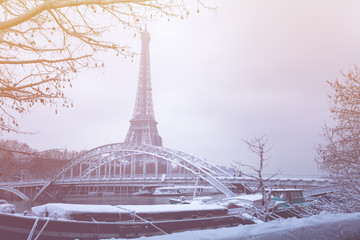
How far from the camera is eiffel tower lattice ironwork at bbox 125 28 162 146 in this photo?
69.9 metres

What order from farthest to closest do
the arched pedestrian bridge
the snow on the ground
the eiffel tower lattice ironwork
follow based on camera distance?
the eiffel tower lattice ironwork, the arched pedestrian bridge, the snow on the ground

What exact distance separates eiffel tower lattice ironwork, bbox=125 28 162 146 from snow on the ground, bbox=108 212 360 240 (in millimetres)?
64233

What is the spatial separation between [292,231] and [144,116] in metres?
71.2

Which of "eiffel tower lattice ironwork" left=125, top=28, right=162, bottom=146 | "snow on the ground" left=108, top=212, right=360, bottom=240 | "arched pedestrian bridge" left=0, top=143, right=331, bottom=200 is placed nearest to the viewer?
"snow on the ground" left=108, top=212, right=360, bottom=240

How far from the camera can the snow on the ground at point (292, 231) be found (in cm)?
227

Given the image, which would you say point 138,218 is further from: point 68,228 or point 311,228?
point 311,228

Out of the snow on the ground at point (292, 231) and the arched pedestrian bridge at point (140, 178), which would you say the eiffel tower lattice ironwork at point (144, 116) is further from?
the snow on the ground at point (292, 231)

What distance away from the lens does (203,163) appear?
45.6 m

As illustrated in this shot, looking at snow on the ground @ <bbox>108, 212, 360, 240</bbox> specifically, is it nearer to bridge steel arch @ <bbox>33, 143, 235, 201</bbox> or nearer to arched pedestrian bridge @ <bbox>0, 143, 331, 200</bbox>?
arched pedestrian bridge @ <bbox>0, 143, 331, 200</bbox>

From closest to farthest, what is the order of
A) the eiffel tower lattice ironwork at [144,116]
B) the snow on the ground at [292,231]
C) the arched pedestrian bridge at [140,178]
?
the snow on the ground at [292,231], the arched pedestrian bridge at [140,178], the eiffel tower lattice ironwork at [144,116]

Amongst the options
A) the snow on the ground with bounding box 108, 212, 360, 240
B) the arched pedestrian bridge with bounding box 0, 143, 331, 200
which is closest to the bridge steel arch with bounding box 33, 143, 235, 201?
the arched pedestrian bridge with bounding box 0, 143, 331, 200

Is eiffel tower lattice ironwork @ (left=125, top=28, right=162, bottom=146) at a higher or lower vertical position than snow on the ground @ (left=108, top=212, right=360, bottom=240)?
higher

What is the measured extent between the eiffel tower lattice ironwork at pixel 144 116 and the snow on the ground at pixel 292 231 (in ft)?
211

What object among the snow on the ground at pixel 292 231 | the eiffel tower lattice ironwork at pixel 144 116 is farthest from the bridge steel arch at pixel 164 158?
the snow on the ground at pixel 292 231
